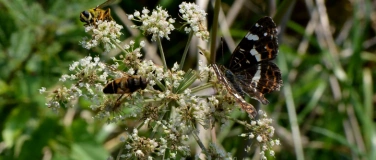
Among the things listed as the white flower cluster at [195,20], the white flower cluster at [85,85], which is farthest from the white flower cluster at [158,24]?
the white flower cluster at [85,85]

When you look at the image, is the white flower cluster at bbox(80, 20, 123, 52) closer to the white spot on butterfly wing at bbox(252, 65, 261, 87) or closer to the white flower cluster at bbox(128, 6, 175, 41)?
the white flower cluster at bbox(128, 6, 175, 41)

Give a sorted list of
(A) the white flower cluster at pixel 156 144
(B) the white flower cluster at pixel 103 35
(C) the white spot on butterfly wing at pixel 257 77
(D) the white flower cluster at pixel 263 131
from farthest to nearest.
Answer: (C) the white spot on butterfly wing at pixel 257 77
(B) the white flower cluster at pixel 103 35
(D) the white flower cluster at pixel 263 131
(A) the white flower cluster at pixel 156 144

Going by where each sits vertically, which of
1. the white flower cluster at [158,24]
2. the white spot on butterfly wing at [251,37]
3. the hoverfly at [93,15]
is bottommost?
the white spot on butterfly wing at [251,37]

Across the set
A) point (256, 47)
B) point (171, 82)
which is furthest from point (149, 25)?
point (256, 47)

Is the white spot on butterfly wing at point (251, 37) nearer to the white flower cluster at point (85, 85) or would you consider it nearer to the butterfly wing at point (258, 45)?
the butterfly wing at point (258, 45)

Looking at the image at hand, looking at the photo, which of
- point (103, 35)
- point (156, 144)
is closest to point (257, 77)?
point (156, 144)

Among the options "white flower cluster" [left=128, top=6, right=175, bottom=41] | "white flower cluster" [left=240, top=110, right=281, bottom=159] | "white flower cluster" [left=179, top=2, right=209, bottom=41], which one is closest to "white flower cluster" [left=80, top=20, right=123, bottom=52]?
"white flower cluster" [left=128, top=6, right=175, bottom=41]

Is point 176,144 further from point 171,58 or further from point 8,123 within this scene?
point 171,58
